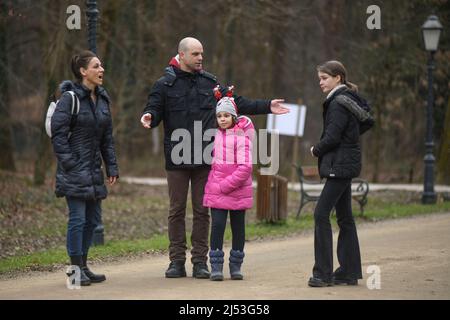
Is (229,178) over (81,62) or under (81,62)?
under

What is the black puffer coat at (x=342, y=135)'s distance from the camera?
28.9 ft

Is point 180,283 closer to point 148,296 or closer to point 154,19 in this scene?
point 148,296

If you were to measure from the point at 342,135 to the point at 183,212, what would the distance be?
201cm

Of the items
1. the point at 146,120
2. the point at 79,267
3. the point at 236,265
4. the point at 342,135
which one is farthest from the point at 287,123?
the point at 79,267

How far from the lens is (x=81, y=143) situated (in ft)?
30.0

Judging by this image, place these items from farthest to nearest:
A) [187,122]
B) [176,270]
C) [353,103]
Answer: [176,270], [187,122], [353,103]

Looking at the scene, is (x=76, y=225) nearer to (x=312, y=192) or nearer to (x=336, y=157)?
(x=336, y=157)

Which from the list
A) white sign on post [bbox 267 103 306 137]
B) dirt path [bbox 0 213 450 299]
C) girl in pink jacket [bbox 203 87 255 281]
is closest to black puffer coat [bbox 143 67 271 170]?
girl in pink jacket [bbox 203 87 255 281]

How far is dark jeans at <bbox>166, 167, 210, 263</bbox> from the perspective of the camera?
9789 millimetres

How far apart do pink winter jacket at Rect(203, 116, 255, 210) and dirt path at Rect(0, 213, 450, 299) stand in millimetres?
824

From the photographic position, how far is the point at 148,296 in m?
8.45

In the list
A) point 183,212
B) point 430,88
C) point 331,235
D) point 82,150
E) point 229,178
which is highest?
point 430,88

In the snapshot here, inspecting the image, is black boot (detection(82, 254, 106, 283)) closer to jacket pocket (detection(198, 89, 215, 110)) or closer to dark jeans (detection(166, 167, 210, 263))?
dark jeans (detection(166, 167, 210, 263))

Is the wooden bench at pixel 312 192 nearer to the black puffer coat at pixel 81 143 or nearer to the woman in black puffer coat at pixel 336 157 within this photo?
the woman in black puffer coat at pixel 336 157
